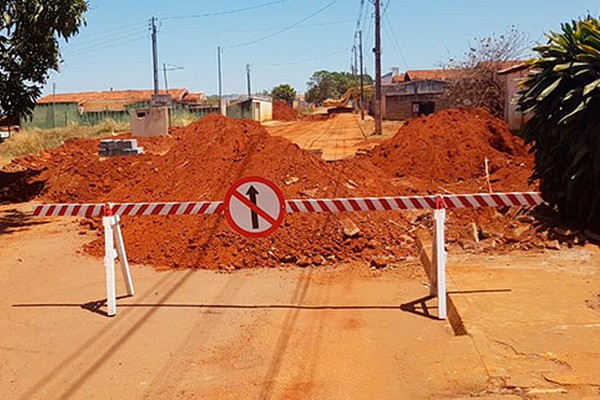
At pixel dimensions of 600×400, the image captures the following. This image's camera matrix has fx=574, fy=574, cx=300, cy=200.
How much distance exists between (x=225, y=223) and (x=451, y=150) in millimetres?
8371

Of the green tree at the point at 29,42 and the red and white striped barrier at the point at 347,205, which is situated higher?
A: the green tree at the point at 29,42

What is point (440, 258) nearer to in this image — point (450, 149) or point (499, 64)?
point (450, 149)

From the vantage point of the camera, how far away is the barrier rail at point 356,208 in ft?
19.5

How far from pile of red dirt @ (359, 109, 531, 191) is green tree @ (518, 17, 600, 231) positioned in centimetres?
377

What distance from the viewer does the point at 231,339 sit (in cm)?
557

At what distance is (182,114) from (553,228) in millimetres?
41004

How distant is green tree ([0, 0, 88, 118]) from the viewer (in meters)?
12.9

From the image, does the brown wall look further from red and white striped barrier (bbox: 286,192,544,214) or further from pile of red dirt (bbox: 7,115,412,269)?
red and white striped barrier (bbox: 286,192,544,214)

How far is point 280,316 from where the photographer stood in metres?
6.16

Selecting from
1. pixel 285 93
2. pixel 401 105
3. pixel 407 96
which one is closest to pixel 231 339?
pixel 407 96

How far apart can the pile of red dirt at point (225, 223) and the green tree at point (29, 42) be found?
2773 millimetres

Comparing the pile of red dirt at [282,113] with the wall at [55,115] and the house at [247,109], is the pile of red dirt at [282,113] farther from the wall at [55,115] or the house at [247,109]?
the wall at [55,115]

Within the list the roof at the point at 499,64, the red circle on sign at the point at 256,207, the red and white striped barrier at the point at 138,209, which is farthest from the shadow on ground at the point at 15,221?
the roof at the point at 499,64

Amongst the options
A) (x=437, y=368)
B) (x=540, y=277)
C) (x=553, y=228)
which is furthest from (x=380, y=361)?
(x=553, y=228)
